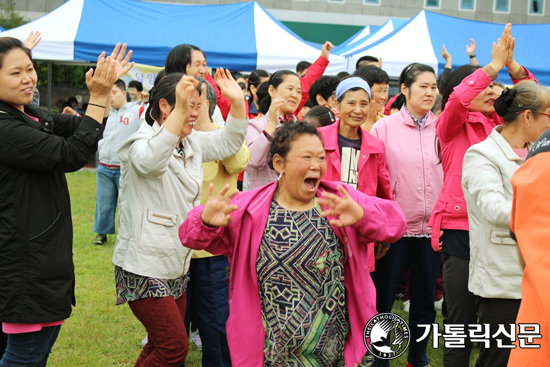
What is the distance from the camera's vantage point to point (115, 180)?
8.00 meters

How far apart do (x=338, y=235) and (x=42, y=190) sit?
1587 millimetres

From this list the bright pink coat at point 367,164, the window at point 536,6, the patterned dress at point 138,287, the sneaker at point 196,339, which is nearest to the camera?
the patterned dress at point 138,287

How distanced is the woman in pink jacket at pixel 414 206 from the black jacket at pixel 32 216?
243 cm

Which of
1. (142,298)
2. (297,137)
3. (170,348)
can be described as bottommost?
(170,348)

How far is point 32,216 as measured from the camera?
2.70 meters

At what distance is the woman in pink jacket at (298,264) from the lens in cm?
245

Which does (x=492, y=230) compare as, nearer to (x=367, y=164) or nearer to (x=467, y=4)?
(x=367, y=164)

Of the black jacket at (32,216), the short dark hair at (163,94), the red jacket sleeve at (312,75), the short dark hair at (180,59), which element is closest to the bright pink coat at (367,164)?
the short dark hair at (163,94)

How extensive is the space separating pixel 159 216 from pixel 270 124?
59.3 inches

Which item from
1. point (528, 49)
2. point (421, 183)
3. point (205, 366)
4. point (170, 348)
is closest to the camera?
point (170, 348)

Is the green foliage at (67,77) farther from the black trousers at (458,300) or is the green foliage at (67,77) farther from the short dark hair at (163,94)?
the black trousers at (458,300)

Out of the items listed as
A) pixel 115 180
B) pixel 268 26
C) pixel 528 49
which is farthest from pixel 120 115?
pixel 528 49

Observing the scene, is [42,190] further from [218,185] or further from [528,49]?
[528,49]

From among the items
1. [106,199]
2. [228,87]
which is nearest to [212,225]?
[228,87]
